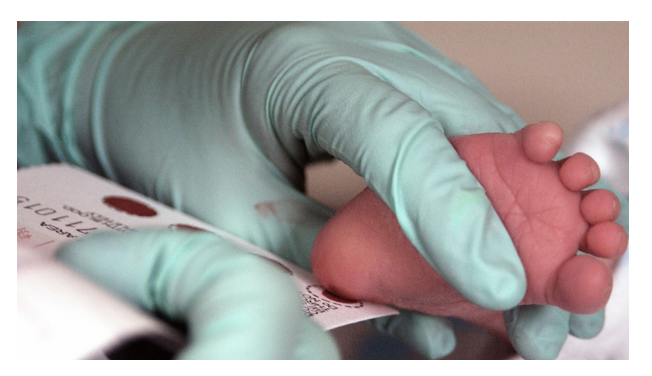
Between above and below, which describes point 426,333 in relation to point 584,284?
below

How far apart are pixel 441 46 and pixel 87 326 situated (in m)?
0.59

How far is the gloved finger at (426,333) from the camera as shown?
56cm

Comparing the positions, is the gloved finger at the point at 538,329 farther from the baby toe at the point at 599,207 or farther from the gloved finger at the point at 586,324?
the baby toe at the point at 599,207

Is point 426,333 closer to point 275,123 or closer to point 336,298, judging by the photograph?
point 336,298

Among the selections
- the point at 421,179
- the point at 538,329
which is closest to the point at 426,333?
the point at 538,329

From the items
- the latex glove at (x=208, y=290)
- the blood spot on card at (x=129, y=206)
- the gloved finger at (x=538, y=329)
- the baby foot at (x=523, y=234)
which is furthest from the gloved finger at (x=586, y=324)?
the blood spot on card at (x=129, y=206)

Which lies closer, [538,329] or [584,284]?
[584,284]

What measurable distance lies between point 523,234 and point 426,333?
7.6 inches

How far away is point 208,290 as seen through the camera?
0.36 meters

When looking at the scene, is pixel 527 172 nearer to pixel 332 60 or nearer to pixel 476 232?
pixel 476 232

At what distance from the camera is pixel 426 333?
560mm

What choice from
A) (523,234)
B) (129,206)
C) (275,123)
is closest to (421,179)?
(523,234)

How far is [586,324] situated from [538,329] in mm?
73
